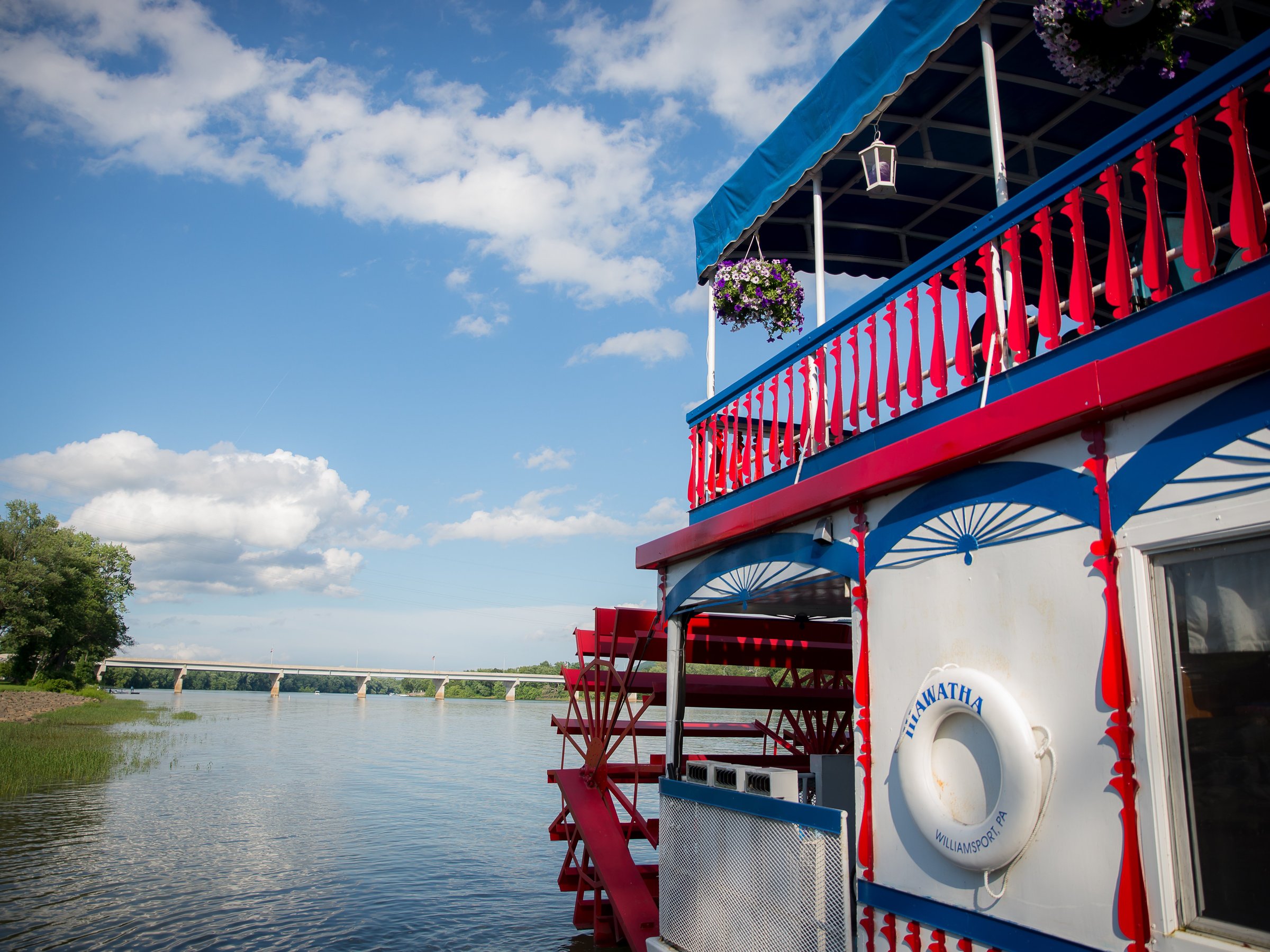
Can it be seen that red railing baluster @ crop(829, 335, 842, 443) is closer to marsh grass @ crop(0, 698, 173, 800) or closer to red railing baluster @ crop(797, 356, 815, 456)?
red railing baluster @ crop(797, 356, 815, 456)

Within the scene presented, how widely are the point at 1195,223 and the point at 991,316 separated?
1039 millimetres

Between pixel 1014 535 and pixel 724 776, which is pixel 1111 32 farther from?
pixel 724 776

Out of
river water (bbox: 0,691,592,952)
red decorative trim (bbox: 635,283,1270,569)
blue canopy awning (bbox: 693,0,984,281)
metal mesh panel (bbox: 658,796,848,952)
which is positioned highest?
blue canopy awning (bbox: 693,0,984,281)

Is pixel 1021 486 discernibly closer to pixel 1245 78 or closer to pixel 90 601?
pixel 1245 78

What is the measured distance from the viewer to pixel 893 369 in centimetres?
459

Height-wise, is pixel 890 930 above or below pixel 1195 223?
below

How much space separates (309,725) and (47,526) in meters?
18.3

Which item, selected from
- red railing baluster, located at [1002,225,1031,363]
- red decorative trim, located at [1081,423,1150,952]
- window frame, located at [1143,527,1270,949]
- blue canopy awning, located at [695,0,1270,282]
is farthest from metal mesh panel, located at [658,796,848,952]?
blue canopy awning, located at [695,0,1270,282]

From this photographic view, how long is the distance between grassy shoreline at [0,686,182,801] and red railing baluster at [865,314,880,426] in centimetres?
1794

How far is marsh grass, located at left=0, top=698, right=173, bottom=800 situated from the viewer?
58.7 ft

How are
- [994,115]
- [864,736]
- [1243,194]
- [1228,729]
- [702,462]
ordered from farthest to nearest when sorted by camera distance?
A: [702,462] → [994,115] → [864,736] → [1243,194] → [1228,729]

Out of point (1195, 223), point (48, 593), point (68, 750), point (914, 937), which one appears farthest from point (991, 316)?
point (48, 593)

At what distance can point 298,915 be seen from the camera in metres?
9.52

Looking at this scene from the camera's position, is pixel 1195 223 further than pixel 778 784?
No
